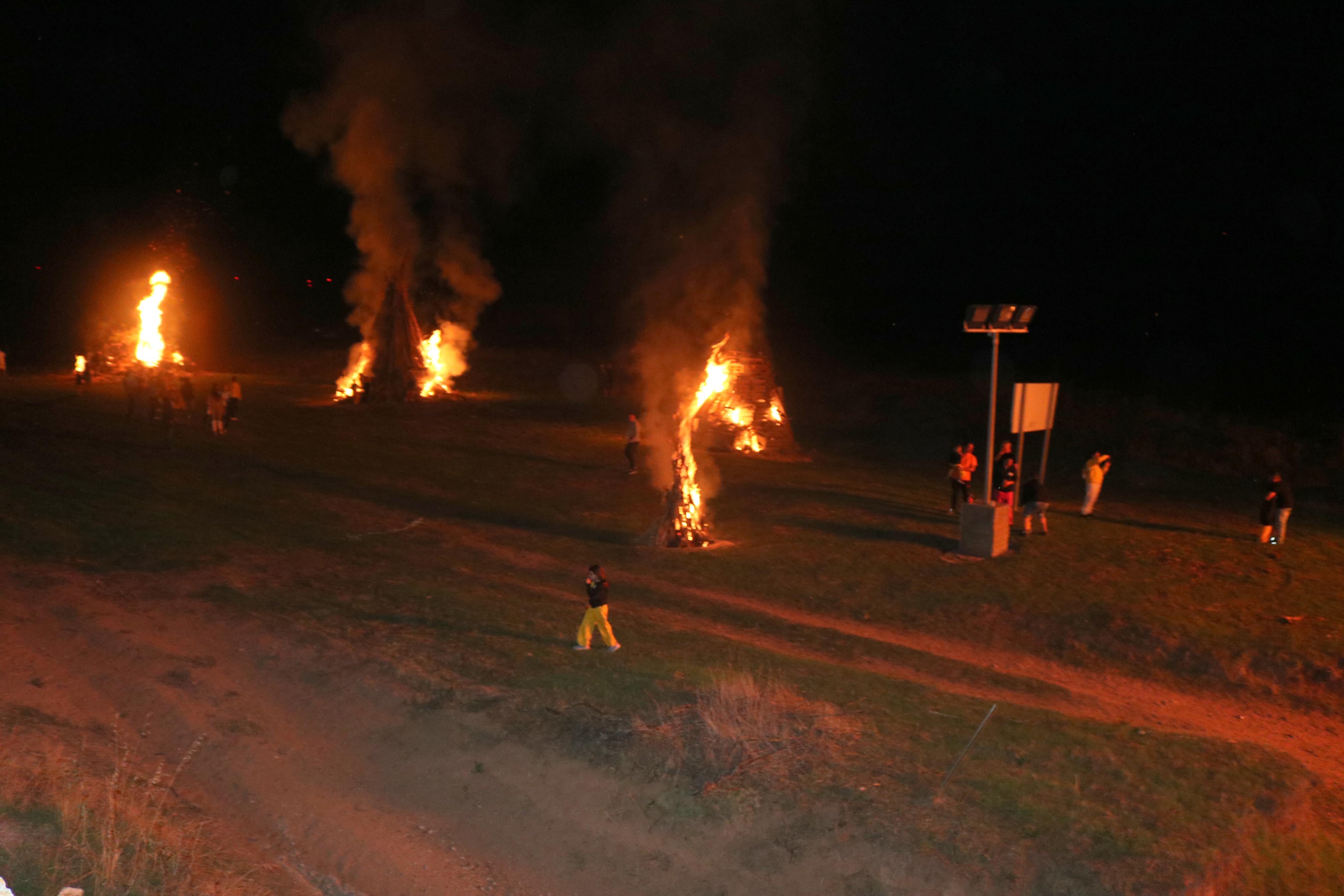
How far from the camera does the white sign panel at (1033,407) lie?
17797 mm

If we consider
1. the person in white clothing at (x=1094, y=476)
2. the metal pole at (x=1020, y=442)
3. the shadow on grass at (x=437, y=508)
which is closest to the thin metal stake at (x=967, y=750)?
the metal pole at (x=1020, y=442)

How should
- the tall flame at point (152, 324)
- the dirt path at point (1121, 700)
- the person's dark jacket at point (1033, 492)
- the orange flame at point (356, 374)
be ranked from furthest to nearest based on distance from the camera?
1. the tall flame at point (152, 324)
2. the orange flame at point (356, 374)
3. the person's dark jacket at point (1033, 492)
4. the dirt path at point (1121, 700)

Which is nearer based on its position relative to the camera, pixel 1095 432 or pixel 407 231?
pixel 1095 432

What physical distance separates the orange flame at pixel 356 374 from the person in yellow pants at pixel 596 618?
27.8 metres

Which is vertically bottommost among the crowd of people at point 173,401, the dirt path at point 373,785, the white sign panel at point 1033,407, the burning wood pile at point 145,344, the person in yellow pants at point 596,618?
the dirt path at point 373,785

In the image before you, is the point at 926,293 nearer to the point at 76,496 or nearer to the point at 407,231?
the point at 407,231

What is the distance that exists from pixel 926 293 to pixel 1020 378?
17.9 metres

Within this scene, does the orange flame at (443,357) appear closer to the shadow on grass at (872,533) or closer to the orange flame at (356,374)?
the orange flame at (356,374)

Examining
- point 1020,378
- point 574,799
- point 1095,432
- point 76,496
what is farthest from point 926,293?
point 574,799

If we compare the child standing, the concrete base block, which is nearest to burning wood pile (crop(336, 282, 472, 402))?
the child standing

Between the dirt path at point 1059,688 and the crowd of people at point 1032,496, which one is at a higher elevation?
the crowd of people at point 1032,496

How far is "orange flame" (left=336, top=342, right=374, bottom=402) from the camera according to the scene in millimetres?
37438

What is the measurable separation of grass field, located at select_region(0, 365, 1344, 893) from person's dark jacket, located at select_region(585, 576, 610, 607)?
68 cm

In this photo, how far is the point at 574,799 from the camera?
28.1ft
